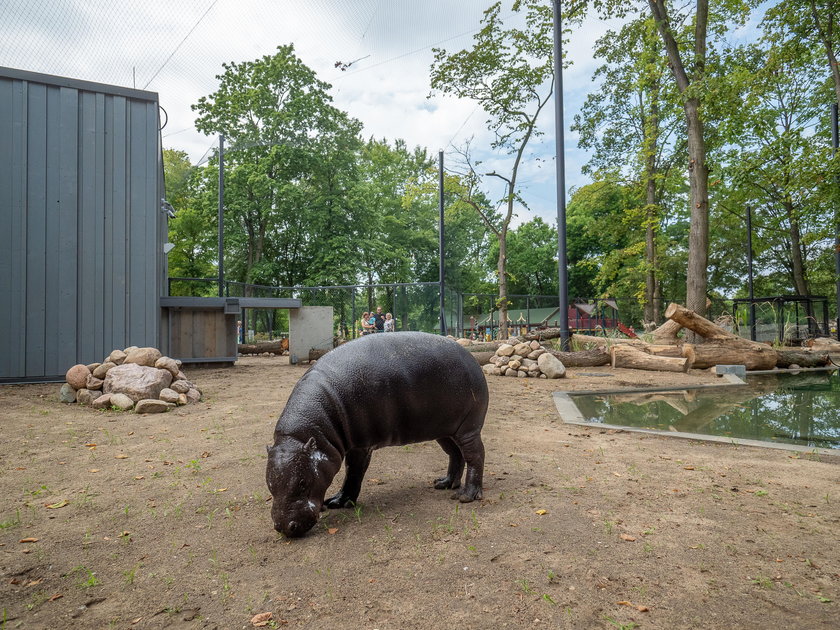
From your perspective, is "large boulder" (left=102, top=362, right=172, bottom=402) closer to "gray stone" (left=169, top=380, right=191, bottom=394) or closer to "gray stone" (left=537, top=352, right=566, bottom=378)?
"gray stone" (left=169, top=380, right=191, bottom=394)

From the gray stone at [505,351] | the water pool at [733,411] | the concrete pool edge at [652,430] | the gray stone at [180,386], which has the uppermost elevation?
the gray stone at [505,351]

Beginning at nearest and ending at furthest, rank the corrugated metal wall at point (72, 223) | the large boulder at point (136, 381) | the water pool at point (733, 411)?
1. the water pool at point (733, 411)
2. the large boulder at point (136, 381)
3. the corrugated metal wall at point (72, 223)

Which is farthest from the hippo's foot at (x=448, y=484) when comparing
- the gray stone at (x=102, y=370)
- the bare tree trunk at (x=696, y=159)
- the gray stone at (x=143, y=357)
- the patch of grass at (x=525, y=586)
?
the bare tree trunk at (x=696, y=159)

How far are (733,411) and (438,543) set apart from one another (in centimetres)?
594

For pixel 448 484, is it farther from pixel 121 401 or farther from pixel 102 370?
pixel 102 370

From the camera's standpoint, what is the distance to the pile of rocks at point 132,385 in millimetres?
7125

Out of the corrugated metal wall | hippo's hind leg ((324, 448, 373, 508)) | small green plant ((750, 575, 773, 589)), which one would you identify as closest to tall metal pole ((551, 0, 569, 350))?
the corrugated metal wall

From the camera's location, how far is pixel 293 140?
28.5 m

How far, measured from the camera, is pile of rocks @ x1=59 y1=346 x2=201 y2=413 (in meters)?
7.12

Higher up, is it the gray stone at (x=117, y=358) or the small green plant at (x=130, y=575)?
the gray stone at (x=117, y=358)

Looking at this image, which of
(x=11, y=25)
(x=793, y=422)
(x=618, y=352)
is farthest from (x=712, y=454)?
(x=11, y=25)

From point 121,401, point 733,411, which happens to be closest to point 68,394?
point 121,401

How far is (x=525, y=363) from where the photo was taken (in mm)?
11562

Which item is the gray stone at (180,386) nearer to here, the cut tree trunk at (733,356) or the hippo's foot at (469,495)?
the hippo's foot at (469,495)
